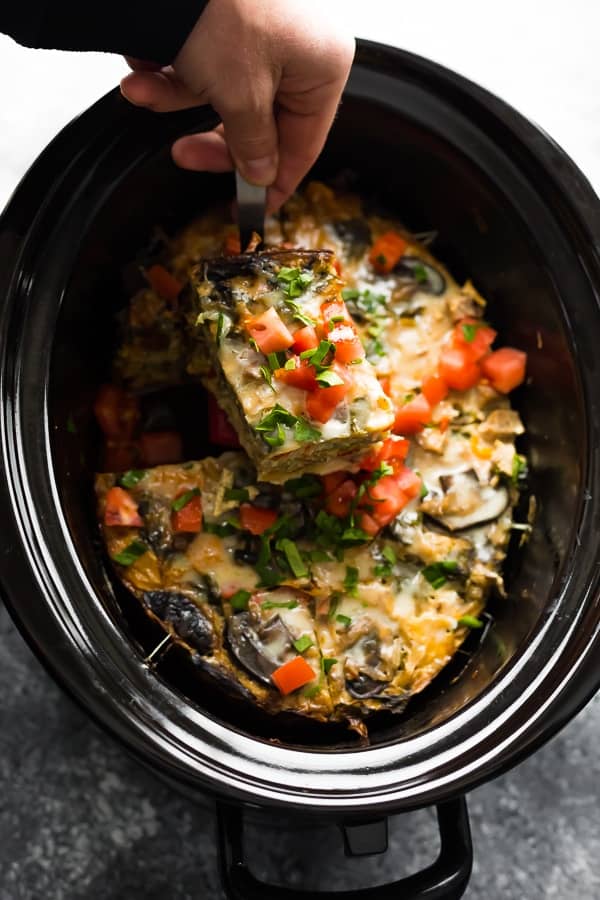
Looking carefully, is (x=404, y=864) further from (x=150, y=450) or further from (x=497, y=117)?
(x=497, y=117)

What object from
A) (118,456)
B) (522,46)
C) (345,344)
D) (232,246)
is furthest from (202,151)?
(522,46)

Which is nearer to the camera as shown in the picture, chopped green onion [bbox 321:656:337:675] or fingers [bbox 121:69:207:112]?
fingers [bbox 121:69:207:112]

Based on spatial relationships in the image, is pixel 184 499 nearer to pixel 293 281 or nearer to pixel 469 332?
pixel 293 281

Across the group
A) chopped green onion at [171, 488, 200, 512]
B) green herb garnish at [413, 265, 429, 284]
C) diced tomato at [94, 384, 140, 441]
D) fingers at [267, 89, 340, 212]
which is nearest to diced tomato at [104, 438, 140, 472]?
diced tomato at [94, 384, 140, 441]

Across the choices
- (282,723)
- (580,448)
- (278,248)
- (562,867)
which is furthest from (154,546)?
(562,867)

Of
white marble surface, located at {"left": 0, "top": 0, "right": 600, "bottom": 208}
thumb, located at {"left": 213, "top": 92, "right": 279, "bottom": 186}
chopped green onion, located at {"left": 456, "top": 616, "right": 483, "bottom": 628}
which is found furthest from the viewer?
white marble surface, located at {"left": 0, "top": 0, "right": 600, "bottom": 208}

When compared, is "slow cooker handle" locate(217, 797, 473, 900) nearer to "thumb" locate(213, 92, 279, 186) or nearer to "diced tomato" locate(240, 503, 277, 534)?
"diced tomato" locate(240, 503, 277, 534)
